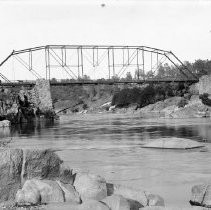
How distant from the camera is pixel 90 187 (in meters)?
18.8

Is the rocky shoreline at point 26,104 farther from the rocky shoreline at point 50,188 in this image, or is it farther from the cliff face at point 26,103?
the rocky shoreline at point 50,188

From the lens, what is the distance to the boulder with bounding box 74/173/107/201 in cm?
1859

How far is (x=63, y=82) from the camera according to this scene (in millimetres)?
143000

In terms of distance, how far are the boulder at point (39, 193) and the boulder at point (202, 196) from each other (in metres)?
5.14

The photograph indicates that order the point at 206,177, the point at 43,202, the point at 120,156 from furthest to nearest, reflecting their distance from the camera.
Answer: the point at 120,156
the point at 206,177
the point at 43,202

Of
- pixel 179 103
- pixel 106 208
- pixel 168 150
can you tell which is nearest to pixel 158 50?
pixel 179 103

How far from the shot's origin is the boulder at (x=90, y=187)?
18594 mm

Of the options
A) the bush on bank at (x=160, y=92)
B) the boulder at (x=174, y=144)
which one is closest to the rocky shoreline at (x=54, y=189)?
the boulder at (x=174, y=144)

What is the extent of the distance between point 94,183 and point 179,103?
135 m

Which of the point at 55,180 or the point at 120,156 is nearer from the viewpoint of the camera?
the point at 55,180

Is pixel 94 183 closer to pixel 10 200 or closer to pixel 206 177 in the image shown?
pixel 10 200

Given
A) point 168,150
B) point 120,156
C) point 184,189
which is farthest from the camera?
point 168,150

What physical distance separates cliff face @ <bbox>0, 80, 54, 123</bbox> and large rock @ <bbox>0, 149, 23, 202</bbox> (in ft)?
327

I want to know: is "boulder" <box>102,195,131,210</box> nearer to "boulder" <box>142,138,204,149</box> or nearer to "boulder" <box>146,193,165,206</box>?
"boulder" <box>146,193,165,206</box>
